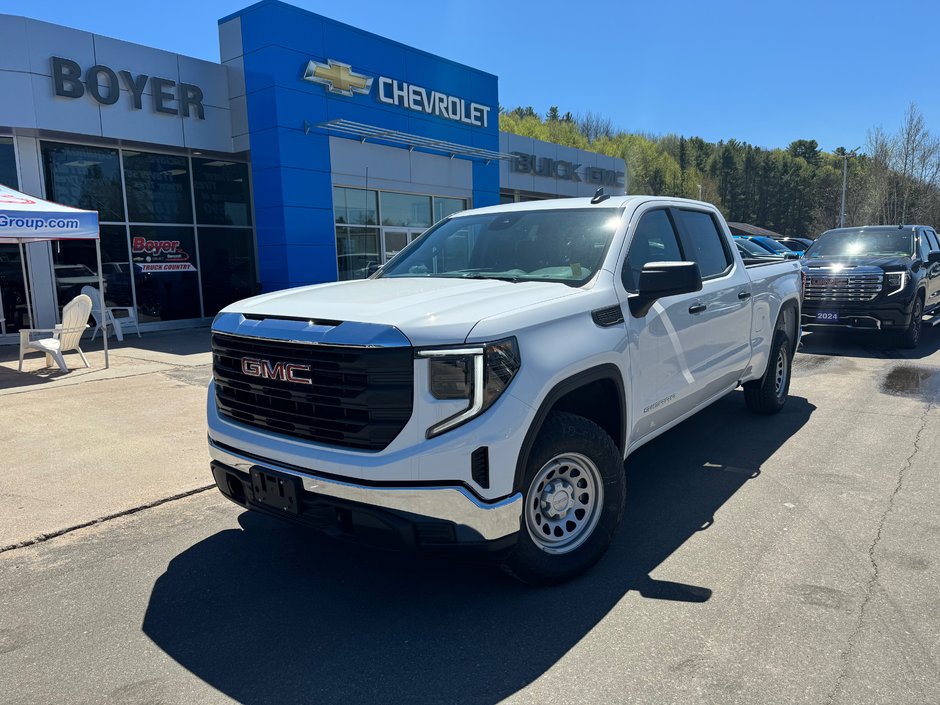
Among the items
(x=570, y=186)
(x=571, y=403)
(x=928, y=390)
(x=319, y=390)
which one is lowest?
(x=928, y=390)

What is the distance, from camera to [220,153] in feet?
49.6

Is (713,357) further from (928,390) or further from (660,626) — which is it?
(928,390)

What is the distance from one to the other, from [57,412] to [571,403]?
5793mm

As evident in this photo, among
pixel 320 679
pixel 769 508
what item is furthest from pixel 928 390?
pixel 320 679

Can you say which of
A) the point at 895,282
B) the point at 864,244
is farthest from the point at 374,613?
the point at 864,244

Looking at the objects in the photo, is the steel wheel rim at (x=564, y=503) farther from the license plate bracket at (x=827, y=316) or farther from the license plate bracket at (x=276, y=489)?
the license plate bracket at (x=827, y=316)

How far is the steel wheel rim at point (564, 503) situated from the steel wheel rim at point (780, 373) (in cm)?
363

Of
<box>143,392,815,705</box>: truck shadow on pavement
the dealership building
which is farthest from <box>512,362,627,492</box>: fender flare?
the dealership building

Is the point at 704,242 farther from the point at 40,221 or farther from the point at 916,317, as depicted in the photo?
the point at 40,221

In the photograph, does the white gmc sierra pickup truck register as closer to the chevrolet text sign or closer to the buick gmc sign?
the buick gmc sign

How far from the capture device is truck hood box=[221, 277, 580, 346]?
2.79 meters

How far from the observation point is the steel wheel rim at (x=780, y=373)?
6.29 meters

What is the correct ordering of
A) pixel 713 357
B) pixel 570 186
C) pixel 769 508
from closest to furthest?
pixel 769 508 < pixel 713 357 < pixel 570 186

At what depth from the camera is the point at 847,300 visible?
10133 mm
